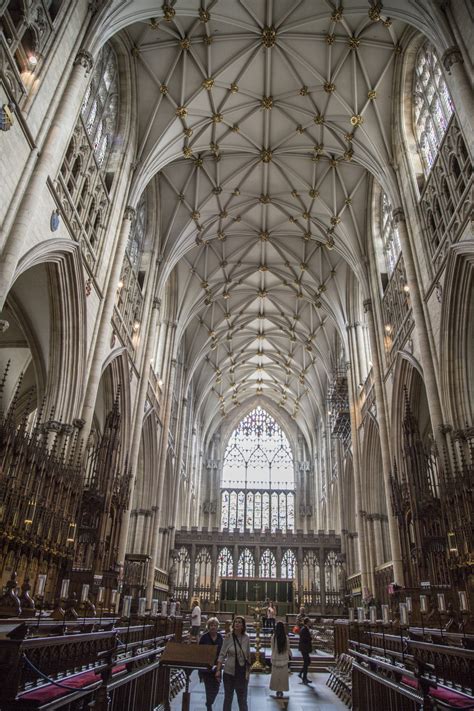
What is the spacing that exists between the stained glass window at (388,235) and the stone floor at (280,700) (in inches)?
577

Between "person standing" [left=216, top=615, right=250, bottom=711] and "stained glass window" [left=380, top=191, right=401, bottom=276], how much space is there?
637 inches

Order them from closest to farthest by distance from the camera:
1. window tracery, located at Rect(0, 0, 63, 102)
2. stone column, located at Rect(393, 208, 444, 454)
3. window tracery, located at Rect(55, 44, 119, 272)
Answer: window tracery, located at Rect(0, 0, 63, 102) < window tracery, located at Rect(55, 44, 119, 272) < stone column, located at Rect(393, 208, 444, 454)

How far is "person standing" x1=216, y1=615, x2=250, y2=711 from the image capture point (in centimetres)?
603

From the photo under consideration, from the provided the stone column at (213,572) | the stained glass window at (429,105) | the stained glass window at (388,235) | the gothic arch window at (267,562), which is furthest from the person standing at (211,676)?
the gothic arch window at (267,562)

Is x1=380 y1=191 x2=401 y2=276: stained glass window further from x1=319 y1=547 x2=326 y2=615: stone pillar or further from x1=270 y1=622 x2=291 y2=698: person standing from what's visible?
x1=319 y1=547 x2=326 y2=615: stone pillar

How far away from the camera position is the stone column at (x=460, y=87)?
11.5 m

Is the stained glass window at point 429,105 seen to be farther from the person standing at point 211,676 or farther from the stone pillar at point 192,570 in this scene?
the stone pillar at point 192,570

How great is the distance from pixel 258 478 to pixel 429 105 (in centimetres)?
3326

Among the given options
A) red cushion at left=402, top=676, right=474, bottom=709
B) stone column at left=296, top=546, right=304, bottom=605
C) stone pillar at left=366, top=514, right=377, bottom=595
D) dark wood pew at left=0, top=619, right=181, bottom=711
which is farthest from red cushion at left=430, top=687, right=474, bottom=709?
stone column at left=296, top=546, right=304, bottom=605

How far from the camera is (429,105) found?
15984mm

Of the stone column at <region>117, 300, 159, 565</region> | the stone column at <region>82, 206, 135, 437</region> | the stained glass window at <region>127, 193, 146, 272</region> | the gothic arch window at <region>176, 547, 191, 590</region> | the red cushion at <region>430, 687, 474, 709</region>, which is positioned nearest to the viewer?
the red cushion at <region>430, 687, 474, 709</region>

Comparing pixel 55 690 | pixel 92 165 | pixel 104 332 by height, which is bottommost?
pixel 55 690

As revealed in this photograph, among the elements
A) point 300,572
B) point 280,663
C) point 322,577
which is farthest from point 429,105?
point 322,577

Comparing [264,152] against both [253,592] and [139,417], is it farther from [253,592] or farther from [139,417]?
[253,592]
